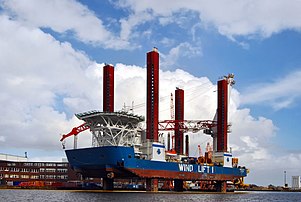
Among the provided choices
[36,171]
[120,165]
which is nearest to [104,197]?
[120,165]

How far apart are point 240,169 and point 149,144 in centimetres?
3847

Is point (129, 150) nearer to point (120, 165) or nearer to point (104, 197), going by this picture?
point (120, 165)

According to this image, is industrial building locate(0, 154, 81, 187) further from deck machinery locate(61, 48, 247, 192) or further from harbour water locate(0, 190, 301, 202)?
harbour water locate(0, 190, 301, 202)

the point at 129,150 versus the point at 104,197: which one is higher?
the point at 129,150

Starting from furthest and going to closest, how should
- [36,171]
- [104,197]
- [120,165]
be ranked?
[36,171] → [120,165] → [104,197]

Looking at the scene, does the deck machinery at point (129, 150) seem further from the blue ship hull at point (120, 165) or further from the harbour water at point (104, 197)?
the harbour water at point (104, 197)

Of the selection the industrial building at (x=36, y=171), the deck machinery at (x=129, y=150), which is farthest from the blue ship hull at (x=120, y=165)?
the industrial building at (x=36, y=171)

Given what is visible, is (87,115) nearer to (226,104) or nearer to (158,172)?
(158,172)

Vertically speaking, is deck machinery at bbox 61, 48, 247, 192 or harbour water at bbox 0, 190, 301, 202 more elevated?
deck machinery at bbox 61, 48, 247, 192

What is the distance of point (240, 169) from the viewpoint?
127 metres

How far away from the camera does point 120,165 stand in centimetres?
9125

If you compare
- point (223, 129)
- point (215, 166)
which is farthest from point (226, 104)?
point (215, 166)

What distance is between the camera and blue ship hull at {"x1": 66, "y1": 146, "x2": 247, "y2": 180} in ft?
300

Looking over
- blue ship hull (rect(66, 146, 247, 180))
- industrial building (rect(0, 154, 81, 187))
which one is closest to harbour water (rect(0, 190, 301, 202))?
blue ship hull (rect(66, 146, 247, 180))
